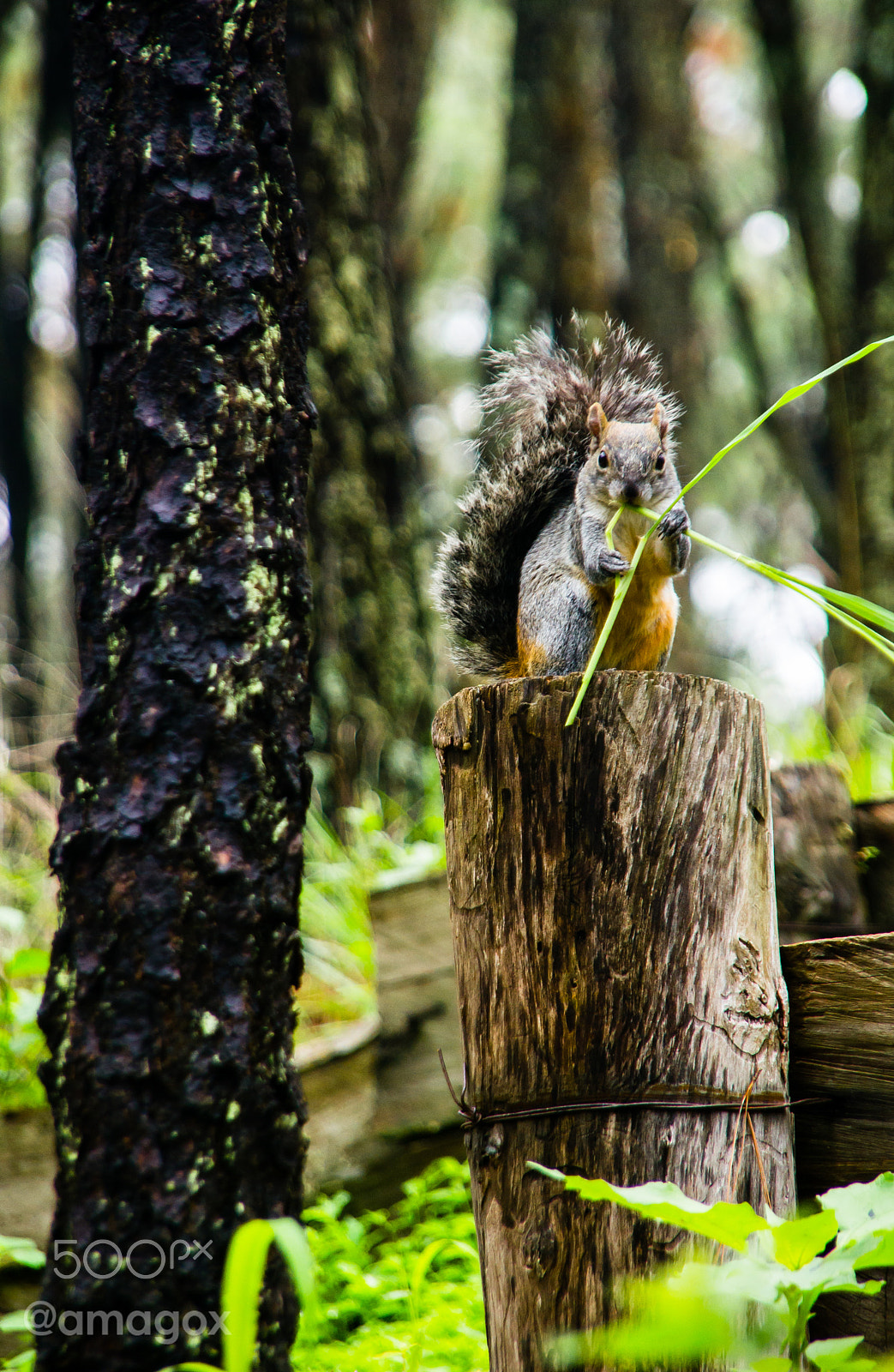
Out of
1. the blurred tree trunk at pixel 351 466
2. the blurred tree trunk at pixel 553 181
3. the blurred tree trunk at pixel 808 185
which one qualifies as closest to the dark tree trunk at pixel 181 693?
the blurred tree trunk at pixel 351 466

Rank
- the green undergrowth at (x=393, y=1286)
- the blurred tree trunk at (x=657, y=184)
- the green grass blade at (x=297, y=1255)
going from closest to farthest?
the green grass blade at (x=297, y=1255), the green undergrowth at (x=393, y=1286), the blurred tree trunk at (x=657, y=184)

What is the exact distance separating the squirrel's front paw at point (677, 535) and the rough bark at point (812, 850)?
575mm

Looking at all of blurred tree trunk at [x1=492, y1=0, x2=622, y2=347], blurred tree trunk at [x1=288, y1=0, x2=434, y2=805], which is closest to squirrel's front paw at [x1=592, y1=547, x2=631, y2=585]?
blurred tree trunk at [x1=288, y1=0, x2=434, y2=805]

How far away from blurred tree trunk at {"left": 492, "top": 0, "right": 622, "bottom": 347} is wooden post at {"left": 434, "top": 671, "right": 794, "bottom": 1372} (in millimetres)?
4774

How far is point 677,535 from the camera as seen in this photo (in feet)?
6.20

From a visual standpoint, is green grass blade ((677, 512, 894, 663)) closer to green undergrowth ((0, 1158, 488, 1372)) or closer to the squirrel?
the squirrel

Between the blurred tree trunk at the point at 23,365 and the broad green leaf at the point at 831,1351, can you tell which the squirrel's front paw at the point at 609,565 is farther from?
the blurred tree trunk at the point at 23,365

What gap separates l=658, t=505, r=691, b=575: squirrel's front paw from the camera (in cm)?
184

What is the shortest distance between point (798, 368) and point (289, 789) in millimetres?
9084

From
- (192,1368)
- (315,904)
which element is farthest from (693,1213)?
(315,904)

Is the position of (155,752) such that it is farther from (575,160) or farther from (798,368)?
(798,368)

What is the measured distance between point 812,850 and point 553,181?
524cm

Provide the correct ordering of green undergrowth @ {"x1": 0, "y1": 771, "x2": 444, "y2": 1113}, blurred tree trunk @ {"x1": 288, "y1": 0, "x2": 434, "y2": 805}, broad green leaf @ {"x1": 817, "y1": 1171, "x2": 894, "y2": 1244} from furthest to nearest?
blurred tree trunk @ {"x1": 288, "y1": 0, "x2": 434, "y2": 805}, green undergrowth @ {"x1": 0, "y1": 771, "x2": 444, "y2": 1113}, broad green leaf @ {"x1": 817, "y1": 1171, "x2": 894, "y2": 1244}

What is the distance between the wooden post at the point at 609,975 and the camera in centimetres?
129
